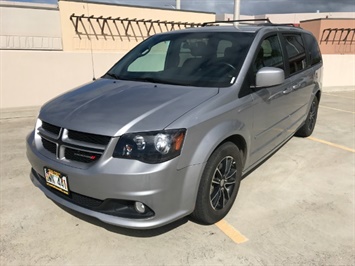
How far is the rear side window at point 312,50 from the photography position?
195 inches

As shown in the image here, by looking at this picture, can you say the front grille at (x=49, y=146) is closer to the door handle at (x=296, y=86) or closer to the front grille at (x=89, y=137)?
the front grille at (x=89, y=137)

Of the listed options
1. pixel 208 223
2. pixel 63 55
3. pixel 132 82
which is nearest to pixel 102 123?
pixel 132 82

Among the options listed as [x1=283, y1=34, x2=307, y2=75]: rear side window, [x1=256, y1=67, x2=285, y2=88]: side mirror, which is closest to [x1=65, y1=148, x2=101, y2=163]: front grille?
[x1=256, y1=67, x2=285, y2=88]: side mirror

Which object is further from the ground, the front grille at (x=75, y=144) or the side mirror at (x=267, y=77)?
the side mirror at (x=267, y=77)

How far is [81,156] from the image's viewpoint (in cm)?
239

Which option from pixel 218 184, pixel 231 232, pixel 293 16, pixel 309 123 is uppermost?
pixel 293 16

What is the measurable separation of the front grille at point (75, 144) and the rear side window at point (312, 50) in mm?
3899

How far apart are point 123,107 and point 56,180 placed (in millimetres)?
821

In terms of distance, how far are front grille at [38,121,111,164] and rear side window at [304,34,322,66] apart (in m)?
3.90

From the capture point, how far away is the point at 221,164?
2770 millimetres

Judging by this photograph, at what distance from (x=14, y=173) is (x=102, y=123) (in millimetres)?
2286

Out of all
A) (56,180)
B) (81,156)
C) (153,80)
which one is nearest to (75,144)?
(81,156)

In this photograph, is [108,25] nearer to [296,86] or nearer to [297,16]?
[296,86]

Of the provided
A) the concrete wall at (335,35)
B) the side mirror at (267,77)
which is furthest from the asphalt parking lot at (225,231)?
the concrete wall at (335,35)
